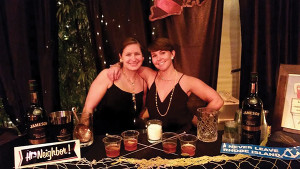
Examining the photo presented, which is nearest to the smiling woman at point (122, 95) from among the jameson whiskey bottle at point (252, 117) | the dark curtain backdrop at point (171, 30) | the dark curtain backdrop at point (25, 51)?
the dark curtain backdrop at point (171, 30)

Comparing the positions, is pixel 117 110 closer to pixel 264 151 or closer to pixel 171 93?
pixel 171 93

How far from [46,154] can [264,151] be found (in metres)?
1.03

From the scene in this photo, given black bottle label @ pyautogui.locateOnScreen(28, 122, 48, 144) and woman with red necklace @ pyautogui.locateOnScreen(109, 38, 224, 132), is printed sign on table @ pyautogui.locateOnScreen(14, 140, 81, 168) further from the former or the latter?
woman with red necklace @ pyautogui.locateOnScreen(109, 38, 224, 132)

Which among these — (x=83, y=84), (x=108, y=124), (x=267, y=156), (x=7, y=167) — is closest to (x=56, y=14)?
(x=83, y=84)

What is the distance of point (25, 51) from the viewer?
2041 millimetres

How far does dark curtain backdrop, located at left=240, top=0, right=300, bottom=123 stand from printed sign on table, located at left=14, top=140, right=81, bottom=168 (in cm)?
183

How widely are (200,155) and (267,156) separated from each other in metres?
0.30

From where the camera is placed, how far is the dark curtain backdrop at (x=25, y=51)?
1.99 meters

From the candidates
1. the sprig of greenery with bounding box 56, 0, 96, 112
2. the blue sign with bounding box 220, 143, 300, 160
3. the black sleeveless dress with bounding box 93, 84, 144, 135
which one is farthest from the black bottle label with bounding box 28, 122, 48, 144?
the sprig of greenery with bounding box 56, 0, 96, 112

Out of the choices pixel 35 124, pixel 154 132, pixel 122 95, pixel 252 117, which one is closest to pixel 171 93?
pixel 122 95

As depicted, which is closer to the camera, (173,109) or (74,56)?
(173,109)

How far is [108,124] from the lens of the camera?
205 centimetres

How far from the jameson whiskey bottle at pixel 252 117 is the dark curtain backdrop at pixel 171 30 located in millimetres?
1103

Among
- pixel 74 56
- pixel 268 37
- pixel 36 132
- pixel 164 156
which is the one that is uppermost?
pixel 268 37
